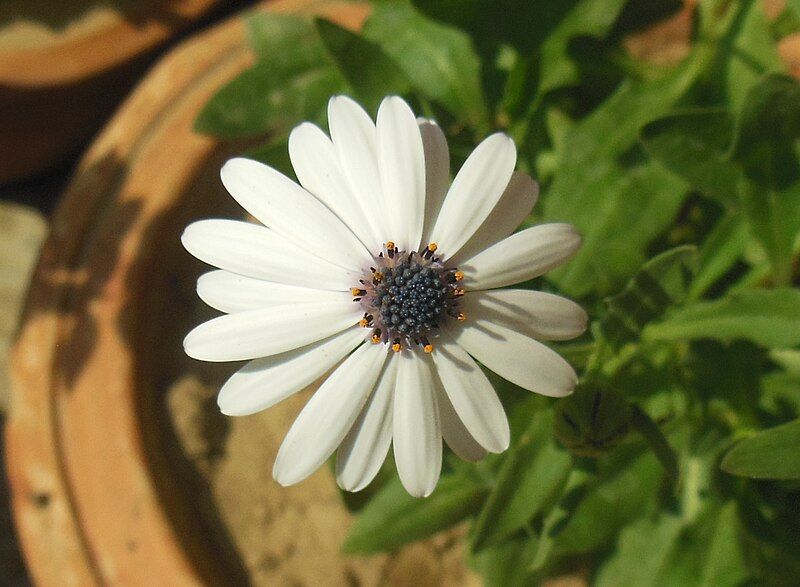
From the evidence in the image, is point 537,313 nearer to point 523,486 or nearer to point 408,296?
point 408,296

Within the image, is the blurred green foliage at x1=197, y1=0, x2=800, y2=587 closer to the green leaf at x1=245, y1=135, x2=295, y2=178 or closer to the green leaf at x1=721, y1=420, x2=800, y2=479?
A: the green leaf at x1=245, y1=135, x2=295, y2=178

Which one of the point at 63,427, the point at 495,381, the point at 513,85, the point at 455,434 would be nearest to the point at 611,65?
the point at 513,85

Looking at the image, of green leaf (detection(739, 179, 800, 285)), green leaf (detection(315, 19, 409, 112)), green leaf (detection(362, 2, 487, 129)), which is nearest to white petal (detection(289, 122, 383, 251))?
green leaf (detection(315, 19, 409, 112))

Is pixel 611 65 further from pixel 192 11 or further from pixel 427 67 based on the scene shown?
pixel 192 11

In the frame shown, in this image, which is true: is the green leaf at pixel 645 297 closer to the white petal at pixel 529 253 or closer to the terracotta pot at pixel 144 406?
the white petal at pixel 529 253

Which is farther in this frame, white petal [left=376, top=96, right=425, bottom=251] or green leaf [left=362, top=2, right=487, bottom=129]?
green leaf [left=362, top=2, right=487, bottom=129]
